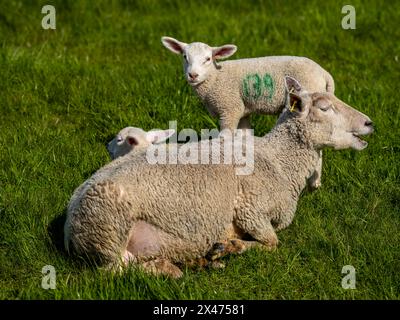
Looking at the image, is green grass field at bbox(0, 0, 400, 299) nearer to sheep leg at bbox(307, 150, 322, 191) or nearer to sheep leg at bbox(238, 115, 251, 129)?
sheep leg at bbox(307, 150, 322, 191)

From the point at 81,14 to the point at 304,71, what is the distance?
4.37 meters

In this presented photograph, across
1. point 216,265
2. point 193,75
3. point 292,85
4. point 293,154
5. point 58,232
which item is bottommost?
point 216,265

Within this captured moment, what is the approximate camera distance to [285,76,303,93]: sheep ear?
5.27 m

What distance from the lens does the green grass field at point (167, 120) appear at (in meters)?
4.69

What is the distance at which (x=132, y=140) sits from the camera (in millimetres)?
5637

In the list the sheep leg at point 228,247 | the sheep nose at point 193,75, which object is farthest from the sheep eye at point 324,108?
the sheep nose at point 193,75

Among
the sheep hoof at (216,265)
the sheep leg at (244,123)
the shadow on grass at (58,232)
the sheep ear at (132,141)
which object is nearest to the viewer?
the sheep hoof at (216,265)

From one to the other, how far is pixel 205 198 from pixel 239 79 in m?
1.91

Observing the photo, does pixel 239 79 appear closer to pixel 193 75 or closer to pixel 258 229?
pixel 193 75

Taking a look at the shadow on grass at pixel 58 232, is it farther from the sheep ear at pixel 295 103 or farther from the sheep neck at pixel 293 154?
the sheep ear at pixel 295 103

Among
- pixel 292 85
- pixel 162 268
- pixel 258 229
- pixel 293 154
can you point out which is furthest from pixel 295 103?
pixel 162 268

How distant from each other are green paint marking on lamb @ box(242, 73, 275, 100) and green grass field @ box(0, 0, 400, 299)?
576 millimetres

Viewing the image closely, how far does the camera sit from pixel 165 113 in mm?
7031

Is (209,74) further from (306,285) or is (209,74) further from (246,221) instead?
(306,285)
